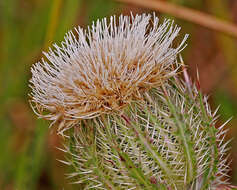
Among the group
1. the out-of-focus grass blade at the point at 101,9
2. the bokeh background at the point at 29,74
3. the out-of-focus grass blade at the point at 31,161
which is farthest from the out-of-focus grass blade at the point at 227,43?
the out-of-focus grass blade at the point at 31,161

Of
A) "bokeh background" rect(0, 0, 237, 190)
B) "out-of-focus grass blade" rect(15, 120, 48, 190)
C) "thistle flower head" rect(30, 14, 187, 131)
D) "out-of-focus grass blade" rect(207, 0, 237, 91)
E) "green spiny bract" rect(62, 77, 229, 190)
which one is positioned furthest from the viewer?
"out-of-focus grass blade" rect(207, 0, 237, 91)

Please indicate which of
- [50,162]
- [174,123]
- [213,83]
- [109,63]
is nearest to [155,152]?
[174,123]

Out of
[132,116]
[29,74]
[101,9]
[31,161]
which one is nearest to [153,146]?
[132,116]

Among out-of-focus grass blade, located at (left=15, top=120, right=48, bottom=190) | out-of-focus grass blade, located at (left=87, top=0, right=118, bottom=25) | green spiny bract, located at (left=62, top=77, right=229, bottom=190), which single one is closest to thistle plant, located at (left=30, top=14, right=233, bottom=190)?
green spiny bract, located at (left=62, top=77, right=229, bottom=190)

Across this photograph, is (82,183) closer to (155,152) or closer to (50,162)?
(155,152)

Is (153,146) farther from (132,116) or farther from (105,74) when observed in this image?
(105,74)

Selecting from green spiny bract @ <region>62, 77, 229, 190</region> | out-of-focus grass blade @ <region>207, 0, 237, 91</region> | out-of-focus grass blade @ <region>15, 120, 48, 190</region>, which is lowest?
green spiny bract @ <region>62, 77, 229, 190</region>

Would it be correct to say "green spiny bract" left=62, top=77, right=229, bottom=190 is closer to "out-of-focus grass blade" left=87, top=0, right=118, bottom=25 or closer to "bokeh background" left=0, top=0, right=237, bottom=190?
"bokeh background" left=0, top=0, right=237, bottom=190
